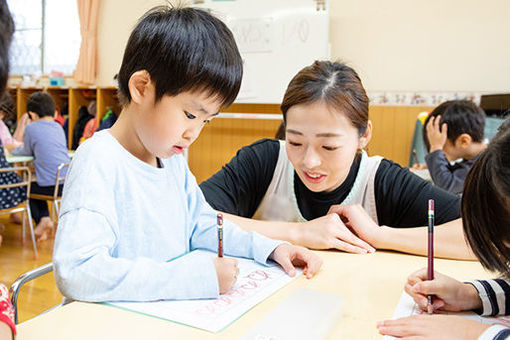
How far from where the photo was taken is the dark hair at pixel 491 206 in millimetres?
569

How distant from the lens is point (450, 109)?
2.52 metres

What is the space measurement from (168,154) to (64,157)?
288 centimetres

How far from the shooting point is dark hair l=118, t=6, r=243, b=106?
2.74 feet

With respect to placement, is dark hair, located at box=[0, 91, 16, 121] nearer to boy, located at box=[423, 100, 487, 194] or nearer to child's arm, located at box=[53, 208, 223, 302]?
child's arm, located at box=[53, 208, 223, 302]

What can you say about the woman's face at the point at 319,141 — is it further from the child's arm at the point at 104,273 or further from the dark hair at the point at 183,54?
the child's arm at the point at 104,273

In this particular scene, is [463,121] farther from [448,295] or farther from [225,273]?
[225,273]

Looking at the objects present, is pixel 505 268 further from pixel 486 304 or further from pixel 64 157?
pixel 64 157

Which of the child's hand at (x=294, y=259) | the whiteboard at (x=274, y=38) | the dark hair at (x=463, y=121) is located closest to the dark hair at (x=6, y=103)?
the child's hand at (x=294, y=259)

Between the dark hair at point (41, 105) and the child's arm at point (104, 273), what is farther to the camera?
the dark hair at point (41, 105)

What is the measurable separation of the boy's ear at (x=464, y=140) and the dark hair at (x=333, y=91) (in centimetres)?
148

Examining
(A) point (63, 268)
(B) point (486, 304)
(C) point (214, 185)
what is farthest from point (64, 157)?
(B) point (486, 304)

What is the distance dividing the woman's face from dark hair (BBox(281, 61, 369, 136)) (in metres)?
0.02

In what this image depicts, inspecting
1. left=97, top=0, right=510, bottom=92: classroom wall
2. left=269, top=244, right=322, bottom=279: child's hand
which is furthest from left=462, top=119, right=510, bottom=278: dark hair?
left=97, top=0, right=510, bottom=92: classroom wall

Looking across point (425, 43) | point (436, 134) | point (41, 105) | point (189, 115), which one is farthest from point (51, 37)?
point (189, 115)
